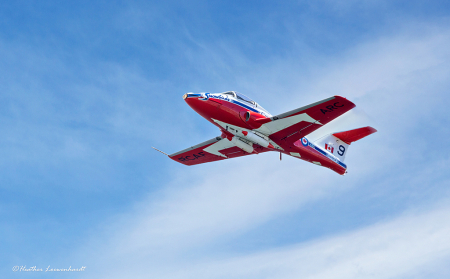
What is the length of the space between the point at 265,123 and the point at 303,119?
11.7ft

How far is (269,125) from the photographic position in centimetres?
3906

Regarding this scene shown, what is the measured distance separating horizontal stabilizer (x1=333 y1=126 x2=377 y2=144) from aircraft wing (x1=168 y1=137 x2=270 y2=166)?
11.3 metres

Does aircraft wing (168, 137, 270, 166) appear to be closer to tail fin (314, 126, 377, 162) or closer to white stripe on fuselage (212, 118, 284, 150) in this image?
white stripe on fuselage (212, 118, 284, 150)

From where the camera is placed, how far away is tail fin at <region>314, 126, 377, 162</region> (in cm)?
4631

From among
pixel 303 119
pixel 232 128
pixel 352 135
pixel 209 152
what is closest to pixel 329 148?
pixel 352 135

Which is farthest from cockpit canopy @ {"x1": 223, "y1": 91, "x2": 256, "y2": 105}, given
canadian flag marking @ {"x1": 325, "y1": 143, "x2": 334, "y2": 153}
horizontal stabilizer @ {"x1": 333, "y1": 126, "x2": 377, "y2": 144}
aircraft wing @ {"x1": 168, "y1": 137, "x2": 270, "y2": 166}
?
horizontal stabilizer @ {"x1": 333, "y1": 126, "x2": 377, "y2": 144}

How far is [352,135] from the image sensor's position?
46.8 meters

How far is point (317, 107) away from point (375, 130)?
12.5m

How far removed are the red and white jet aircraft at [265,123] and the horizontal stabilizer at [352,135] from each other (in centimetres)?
81

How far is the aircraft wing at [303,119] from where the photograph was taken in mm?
34938

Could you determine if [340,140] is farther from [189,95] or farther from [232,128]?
[189,95]

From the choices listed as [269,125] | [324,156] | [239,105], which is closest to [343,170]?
[324,156]

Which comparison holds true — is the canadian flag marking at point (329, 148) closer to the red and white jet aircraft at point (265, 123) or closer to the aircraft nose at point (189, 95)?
the red and white jet aircraft at point (265, 123)

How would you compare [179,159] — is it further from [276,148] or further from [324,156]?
[324,156]
